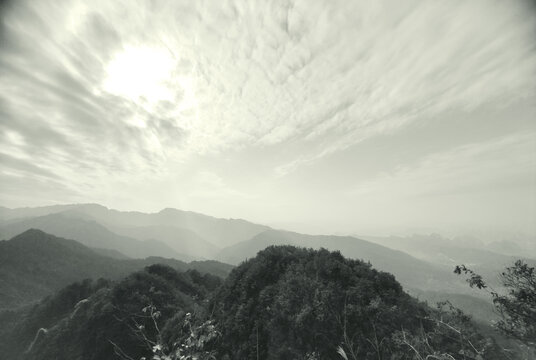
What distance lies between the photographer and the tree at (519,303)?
802 cm

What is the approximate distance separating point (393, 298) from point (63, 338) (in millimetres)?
50737

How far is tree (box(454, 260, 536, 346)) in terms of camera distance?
26.3 feet

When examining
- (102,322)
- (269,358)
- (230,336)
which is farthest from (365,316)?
(102,322)

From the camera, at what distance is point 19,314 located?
68.6 metres

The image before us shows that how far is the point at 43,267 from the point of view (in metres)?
115

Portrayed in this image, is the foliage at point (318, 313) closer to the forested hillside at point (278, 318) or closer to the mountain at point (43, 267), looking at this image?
the forested hillside at point (278, 318)

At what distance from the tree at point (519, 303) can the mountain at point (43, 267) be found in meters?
96.3

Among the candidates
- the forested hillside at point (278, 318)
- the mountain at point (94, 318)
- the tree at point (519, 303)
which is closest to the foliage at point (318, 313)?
the forested hillside at point (278, 318)

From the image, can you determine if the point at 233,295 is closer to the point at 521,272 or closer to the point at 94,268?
the point at 521,272

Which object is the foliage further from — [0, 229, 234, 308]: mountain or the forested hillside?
[0, 229, 234, 308]: mountain

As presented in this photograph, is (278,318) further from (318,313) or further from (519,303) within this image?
(519,303)

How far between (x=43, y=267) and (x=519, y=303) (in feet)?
534

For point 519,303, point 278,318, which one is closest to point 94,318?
point 278,318

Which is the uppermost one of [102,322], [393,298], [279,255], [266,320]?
[279,255]
